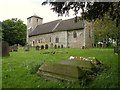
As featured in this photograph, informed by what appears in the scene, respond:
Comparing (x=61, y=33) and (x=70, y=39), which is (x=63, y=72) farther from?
(x=61, y=33)

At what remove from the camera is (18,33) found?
2446 inches

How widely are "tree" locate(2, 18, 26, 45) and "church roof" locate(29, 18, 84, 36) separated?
17.2ft

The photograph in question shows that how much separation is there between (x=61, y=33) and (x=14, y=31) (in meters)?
19.1

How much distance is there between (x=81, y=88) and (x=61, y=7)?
15.7 feet

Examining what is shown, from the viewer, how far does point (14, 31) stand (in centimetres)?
6028

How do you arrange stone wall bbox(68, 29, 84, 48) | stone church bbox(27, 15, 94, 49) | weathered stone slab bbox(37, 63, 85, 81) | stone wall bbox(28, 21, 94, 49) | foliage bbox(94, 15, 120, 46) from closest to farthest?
weathered stone slab bbox(37, 63, 85, 81) < foliage bbox(94, 15, 120, 46) < stone wall bbox(28, 21, 94, 49) < stone church bbox(27, 15, 94, 49) < stone wall bbox(68, 29, 84, 48)

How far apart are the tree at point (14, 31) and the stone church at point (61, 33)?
3.74 m

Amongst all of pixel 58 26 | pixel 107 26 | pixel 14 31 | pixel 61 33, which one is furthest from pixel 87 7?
pixel 14 31

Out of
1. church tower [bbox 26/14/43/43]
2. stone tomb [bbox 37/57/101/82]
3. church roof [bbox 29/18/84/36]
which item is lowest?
stone tomb [bbox 37/57/101/82]

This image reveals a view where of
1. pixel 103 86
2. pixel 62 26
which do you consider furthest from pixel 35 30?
pixel 103 86

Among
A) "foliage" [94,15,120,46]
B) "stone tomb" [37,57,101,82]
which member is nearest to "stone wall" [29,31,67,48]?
"foliage" [94,15,120,46]

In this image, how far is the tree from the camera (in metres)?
59.1

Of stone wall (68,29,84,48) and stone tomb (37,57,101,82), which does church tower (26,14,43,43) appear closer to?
stone wall (68,29,84,48)

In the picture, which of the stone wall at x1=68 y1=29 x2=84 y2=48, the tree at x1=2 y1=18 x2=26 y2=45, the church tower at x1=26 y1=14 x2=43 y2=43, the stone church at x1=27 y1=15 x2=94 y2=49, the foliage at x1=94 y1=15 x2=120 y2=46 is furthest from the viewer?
the church tower at x1=26 y1=14 x2=43 y2=43
